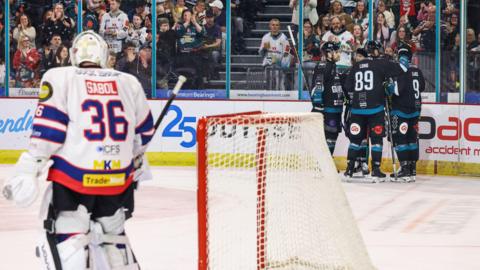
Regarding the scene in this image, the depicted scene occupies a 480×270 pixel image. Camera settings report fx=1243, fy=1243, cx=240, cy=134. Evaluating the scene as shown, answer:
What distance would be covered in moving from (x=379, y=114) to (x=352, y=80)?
498 mm

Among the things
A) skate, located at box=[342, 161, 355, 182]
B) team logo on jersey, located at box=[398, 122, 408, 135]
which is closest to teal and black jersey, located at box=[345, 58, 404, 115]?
team logo on jersey, located at box=[398, 122, 408, 135]

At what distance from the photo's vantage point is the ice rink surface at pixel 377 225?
8630 mm

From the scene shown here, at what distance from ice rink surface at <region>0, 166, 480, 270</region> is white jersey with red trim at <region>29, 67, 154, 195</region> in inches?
106

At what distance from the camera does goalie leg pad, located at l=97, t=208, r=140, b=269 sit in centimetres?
563

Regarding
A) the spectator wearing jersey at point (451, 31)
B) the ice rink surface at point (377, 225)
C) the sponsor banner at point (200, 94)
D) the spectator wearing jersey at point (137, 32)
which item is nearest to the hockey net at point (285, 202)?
the ice rink surface at point (377, 225)

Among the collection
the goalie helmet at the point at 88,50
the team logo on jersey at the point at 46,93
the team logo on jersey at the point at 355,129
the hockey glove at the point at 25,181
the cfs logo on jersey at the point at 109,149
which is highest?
the goalie helmet at the point at 88,50

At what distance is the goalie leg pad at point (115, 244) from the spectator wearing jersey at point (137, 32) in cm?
1165

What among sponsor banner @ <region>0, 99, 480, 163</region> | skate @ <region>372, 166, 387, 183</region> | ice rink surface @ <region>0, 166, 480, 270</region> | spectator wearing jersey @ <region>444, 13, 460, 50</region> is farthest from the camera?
spectator wearing jersey @ <region>444, 13, 460, 50</region>

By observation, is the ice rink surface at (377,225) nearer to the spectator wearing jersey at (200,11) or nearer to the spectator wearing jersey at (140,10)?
the spectator wearing jersey at (200,11)

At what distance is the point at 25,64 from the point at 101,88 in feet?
39.8

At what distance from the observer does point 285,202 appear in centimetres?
754

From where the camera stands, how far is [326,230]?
24.5ft

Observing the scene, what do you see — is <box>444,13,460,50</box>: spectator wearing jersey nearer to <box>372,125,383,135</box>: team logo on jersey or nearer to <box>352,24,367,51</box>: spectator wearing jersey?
<box>352,24,367,51</box>: spectator wearing jersey

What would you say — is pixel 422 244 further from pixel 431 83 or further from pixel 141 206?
pixel 431 83
